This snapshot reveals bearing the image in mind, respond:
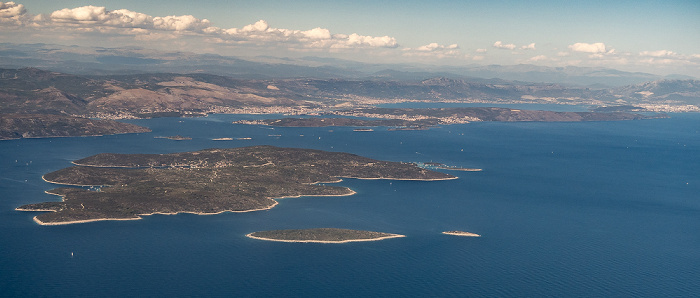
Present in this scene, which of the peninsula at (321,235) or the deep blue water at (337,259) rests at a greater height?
the peninsula at (321,235)

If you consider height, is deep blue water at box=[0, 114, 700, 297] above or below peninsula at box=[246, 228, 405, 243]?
below

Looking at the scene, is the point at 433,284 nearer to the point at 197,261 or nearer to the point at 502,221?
the point at 197,261

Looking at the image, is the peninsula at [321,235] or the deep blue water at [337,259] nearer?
the deep blue water at [337,259]

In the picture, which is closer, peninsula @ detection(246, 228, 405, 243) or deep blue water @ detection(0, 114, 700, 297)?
deep blue water @ detection(0, 114, 700, 297)

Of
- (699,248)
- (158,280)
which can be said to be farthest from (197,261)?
(699,248)

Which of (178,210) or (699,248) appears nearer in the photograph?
(699,248)

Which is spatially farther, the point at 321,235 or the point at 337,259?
the point at 321,235

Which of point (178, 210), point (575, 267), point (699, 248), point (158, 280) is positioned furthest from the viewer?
point (178, 210)

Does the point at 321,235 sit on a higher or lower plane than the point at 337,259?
higher
